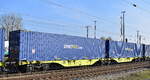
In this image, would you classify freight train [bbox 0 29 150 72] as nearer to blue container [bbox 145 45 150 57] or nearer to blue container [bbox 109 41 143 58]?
blue container [bbox 109 41 143 58]

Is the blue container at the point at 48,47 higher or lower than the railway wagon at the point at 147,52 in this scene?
higher

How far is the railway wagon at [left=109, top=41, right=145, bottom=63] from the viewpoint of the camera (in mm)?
31306

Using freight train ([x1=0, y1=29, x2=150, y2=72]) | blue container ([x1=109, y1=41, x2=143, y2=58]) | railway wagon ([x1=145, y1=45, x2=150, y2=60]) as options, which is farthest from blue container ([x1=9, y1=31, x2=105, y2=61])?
railway wagon ([x1=145, y1=45, x2=150, y2=60])

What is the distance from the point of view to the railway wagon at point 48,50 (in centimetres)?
1897

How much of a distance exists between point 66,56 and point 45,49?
3.05 meters

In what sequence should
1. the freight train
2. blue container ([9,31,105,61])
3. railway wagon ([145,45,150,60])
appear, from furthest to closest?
railway wagon ([145,45,150,60]) → blue container ([9,31,105,61]) → the freight train

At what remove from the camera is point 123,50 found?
33312mm

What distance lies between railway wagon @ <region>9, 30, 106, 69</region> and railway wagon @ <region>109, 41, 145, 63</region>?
4.64 meters

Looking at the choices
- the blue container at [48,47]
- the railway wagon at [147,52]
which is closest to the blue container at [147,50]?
the railway wagon at [147,52]

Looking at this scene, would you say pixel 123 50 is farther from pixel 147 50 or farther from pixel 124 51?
pixel 147 50

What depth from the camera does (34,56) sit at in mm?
19781

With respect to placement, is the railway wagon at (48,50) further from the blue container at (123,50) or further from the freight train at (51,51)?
the blue container at (123,50)

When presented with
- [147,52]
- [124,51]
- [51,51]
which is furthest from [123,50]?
[51,51]

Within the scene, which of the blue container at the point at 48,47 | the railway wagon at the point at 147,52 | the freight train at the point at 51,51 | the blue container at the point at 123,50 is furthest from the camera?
the railway wagon at the point at 147,52
